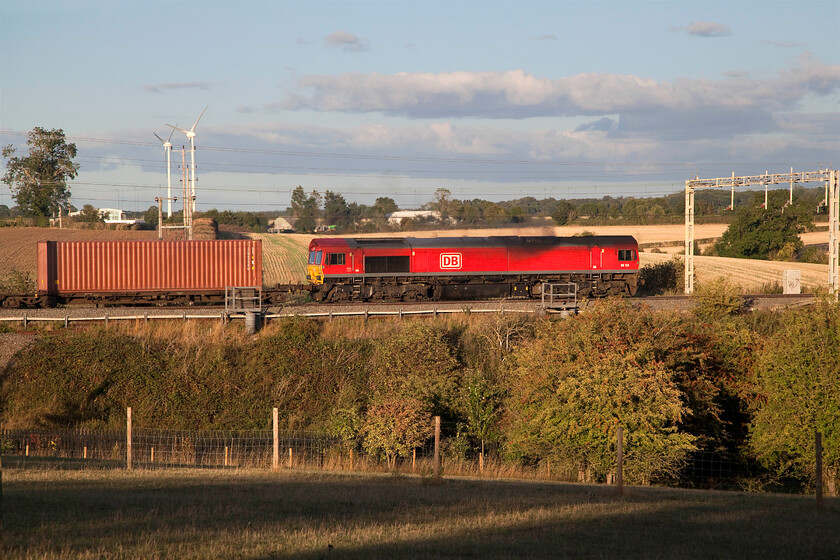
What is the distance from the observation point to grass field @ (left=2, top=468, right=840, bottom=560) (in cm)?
905

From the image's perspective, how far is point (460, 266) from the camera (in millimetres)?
39281

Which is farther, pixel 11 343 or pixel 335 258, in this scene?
pixel 335 258

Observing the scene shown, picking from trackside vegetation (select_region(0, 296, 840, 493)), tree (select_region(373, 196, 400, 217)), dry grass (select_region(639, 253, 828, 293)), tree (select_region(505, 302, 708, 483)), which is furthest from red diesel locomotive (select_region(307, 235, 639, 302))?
tree (select_region(373, 196, 400, 217))

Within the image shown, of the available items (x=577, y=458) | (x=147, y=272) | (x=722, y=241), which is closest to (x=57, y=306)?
(x=147, y=272)

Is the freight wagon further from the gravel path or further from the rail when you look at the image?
the gravel path

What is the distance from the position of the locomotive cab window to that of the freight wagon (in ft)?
11.8

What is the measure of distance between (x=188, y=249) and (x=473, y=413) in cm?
1858

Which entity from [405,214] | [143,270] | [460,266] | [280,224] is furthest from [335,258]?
[280,224]

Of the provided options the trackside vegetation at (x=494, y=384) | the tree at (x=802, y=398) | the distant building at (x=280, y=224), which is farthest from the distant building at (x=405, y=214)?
the tree at (x=802, y=398)

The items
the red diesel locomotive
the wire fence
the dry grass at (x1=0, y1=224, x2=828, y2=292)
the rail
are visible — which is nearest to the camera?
the wire fence

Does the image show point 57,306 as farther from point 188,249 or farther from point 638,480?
point 638,480

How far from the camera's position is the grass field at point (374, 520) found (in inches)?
356

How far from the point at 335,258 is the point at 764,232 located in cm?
5153

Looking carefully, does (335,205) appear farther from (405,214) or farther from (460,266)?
(460,266)
